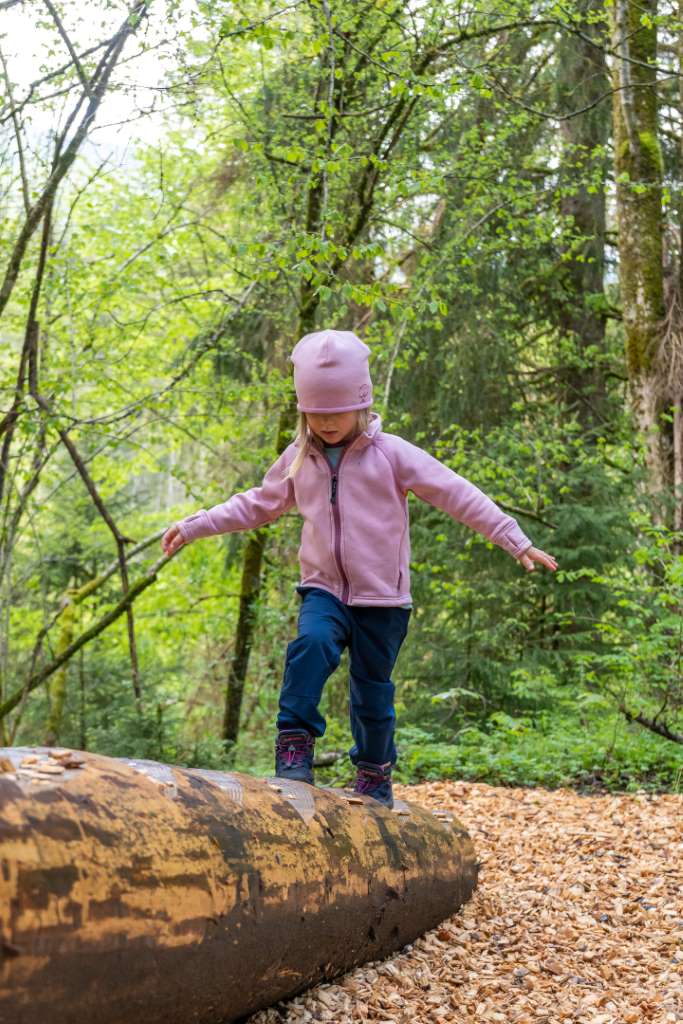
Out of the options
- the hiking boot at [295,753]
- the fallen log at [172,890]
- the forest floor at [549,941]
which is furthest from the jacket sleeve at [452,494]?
the forest floor at [549,941]

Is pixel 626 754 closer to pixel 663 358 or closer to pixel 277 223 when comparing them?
pixel 663 358

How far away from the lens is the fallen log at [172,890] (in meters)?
2.12

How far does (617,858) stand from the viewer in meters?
5.32

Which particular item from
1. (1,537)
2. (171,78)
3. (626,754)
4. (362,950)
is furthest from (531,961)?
(171,78)

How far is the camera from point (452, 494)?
4082mm

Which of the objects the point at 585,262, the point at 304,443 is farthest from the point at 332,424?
the point at 585,262

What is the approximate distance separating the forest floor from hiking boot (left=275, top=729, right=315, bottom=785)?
0.72 metres

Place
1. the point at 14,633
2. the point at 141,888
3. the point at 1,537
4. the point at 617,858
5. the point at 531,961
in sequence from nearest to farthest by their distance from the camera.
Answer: the point at 141,888
the point at 531,961
the point at 617,858
the point at 1,537
the point at 14,633

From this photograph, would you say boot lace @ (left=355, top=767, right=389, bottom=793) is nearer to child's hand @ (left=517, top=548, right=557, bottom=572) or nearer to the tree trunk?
child's hand @ (left=517, top=548, right=557, bottom=572)

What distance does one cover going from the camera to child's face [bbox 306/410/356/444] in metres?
4.01

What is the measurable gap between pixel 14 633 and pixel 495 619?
28.1ft

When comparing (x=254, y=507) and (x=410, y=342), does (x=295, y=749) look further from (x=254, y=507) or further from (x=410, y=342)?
(x=410, y=342)

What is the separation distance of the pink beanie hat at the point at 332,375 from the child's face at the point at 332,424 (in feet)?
0.13

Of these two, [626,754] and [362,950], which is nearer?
[362,950]
